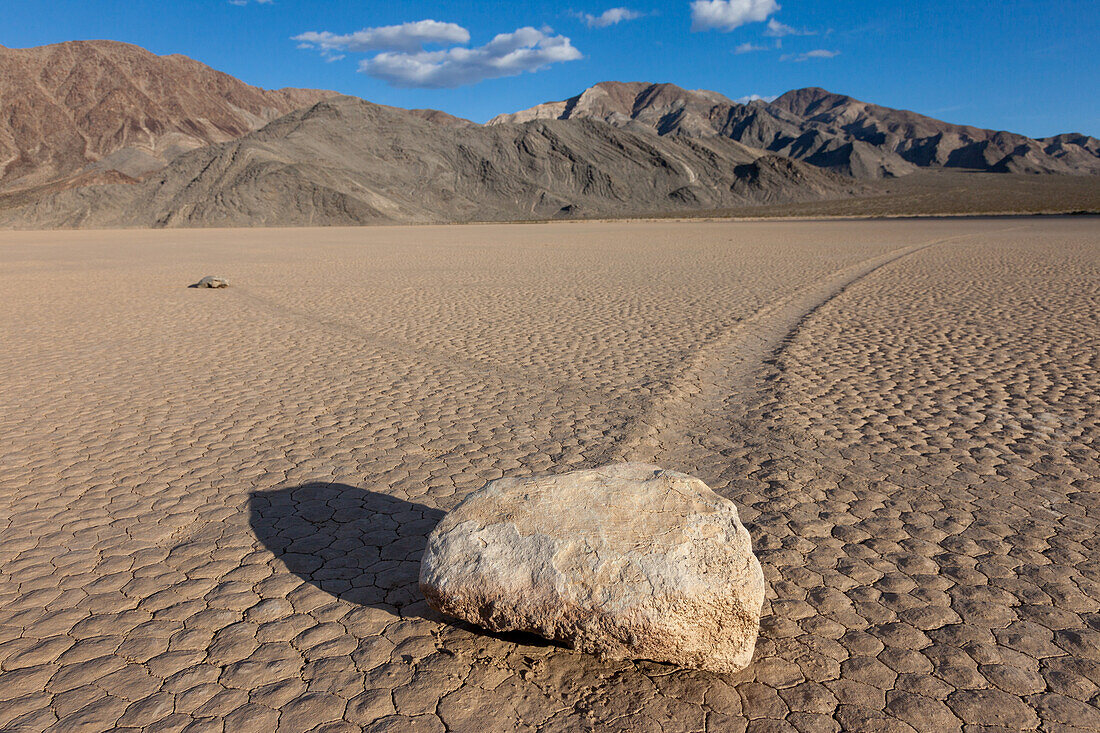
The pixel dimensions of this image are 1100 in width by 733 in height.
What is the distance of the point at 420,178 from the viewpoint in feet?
219

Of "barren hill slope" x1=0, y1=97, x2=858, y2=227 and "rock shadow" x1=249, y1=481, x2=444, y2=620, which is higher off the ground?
"barren hill slope" x1=0, y1=97, x2=858, y2=227

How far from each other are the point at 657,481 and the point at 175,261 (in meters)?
22.4

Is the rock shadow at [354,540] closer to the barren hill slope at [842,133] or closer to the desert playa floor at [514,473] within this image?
the desert playa floor at [514,473]

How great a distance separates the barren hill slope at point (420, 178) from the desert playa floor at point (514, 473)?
48172 millimetres

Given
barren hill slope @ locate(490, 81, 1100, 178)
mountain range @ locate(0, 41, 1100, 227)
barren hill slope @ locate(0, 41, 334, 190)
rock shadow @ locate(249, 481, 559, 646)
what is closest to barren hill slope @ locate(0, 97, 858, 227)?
mountain range @ locate(0, 41, 1100, 227)

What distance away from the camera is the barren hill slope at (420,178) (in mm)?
54969

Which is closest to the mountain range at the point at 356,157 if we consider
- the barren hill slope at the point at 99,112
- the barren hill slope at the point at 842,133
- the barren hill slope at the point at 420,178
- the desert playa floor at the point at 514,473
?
the barren hill slope at the point at 420,178

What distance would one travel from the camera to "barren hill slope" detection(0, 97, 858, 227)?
55.0 metres

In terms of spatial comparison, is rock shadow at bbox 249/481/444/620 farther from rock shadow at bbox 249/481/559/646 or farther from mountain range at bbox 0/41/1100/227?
mountain range at bbox 0/41/1100/227

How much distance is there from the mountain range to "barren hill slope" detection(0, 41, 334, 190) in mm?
290

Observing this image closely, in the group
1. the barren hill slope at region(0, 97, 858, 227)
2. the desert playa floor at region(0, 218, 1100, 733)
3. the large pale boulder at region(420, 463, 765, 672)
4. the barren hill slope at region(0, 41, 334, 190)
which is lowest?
the desert playa floor at region(0, 218, 1100, 733)

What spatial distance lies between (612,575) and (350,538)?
178 centimetres

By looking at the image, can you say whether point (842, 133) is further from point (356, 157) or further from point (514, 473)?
point (514, 473)

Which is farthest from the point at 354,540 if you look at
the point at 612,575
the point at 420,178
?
the point at 420,178
